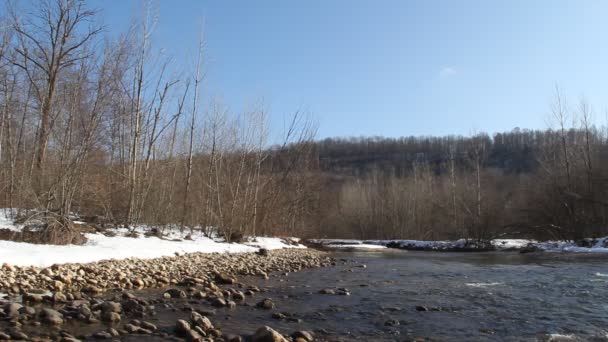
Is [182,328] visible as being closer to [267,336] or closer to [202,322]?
[202,322]

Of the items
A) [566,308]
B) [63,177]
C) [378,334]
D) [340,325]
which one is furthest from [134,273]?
[566,308]

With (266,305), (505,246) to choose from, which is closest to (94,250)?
(266,305)

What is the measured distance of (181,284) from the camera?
966 centimetres

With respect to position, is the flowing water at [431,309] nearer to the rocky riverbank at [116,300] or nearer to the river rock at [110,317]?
the rocky riverbank at [116,300]

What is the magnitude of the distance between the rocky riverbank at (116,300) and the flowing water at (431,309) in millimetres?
256

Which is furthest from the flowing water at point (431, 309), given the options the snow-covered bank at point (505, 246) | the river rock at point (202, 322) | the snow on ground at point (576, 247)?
the snow-covered bank at point (505, 246)

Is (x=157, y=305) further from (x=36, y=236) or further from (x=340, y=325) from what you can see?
(x=36, y=236)

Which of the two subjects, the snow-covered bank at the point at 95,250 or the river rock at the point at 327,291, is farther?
the river rock at the point at 327,291

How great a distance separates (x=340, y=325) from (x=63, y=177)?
8.64 metres

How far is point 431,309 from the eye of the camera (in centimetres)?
802

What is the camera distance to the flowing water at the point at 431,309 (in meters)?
6.31

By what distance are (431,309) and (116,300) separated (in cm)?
569

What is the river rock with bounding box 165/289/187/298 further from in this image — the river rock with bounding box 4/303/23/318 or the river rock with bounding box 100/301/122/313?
the river rock with bounding box 4/303/23/318

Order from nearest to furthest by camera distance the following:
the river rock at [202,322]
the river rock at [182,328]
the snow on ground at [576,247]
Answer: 1. the river rock at [182,328]
2. the river rock at [202,322]
3. the snow on ground at [576,247]
